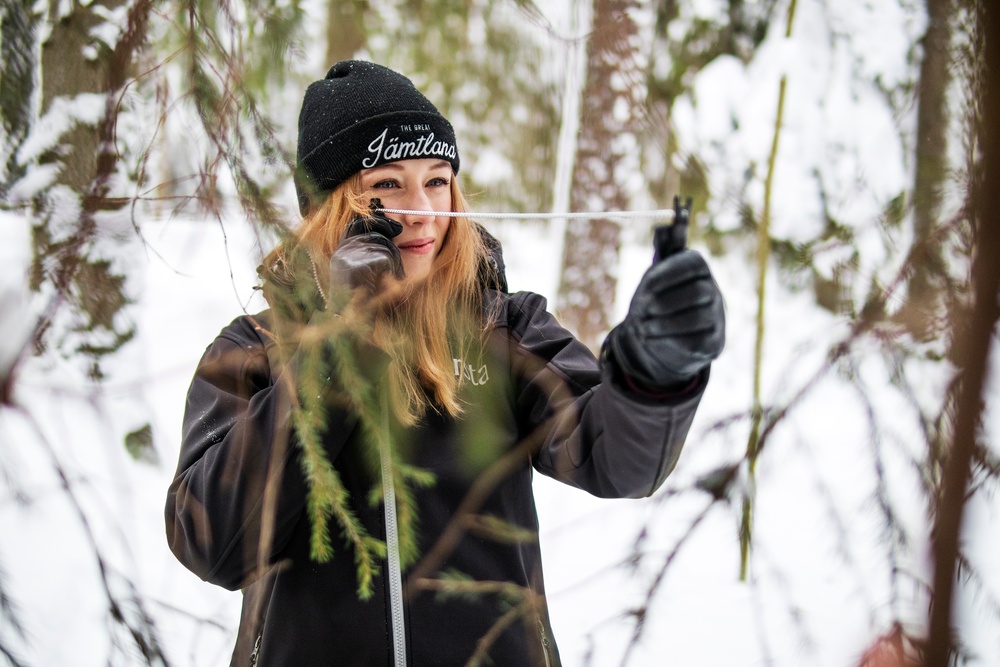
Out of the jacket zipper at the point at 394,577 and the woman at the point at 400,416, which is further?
the jacket zipper at the point at 394,577

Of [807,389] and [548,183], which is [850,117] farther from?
[548,183]

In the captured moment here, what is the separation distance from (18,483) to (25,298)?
0.31 meters

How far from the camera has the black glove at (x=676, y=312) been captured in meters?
0.97

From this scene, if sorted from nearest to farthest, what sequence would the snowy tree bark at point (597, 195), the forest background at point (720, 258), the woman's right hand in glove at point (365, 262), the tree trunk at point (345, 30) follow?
the forest background at point (720, 258) < the woman's right hand in glove at point (365, 262) < the tree trunk at point (345, 30) < the snowy tree bark at point (597, 195)

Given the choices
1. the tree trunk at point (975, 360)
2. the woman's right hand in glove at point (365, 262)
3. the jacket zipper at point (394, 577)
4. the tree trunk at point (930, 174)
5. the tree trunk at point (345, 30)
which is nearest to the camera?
the tree trunk at point (975, 360)

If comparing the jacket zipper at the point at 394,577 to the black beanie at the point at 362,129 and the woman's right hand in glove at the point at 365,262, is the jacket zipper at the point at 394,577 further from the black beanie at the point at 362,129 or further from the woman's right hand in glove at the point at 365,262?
the black beanie at the point at 362,129

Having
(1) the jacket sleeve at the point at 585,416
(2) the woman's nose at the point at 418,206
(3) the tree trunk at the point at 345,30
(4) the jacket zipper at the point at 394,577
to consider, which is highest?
(3) the tree trunk at the point at 345,30

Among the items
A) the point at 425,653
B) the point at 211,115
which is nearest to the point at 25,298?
the point at 211,115

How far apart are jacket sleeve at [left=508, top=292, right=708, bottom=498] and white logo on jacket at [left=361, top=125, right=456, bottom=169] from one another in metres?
0.41

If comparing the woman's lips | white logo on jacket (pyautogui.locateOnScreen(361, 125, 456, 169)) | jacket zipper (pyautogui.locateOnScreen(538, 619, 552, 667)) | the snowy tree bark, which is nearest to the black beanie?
white logo on jacket (pyautogui.locateOnScreen(361, 125, 456, 169))

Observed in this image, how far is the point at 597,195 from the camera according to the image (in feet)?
16.7

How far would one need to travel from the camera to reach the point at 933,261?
0.94m

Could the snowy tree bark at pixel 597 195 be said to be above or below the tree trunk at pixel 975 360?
above

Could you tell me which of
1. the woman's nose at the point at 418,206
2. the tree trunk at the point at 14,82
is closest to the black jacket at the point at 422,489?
the woman's nose at the point at 418,206
